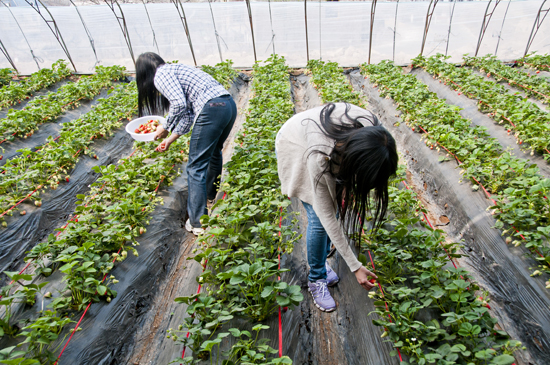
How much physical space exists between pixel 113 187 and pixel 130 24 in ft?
24.3

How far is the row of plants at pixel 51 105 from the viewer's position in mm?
4582

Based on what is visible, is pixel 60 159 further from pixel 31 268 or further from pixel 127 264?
pixel 127 264

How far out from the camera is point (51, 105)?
17.5 feet

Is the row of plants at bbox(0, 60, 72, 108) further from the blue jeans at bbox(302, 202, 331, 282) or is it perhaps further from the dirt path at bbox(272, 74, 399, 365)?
the blue jeans at bbox(302, 202, 331, 282)

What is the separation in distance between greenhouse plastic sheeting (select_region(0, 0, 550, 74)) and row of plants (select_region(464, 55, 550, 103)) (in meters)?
1.69

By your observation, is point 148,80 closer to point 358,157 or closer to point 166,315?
point 166,315

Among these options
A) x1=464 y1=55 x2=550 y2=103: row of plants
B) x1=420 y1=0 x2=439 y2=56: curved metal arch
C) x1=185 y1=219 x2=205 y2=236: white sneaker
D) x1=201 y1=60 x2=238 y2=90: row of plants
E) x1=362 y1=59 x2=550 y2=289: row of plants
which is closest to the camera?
x1=362 y1=59 x2=550 y2=289: row of plants

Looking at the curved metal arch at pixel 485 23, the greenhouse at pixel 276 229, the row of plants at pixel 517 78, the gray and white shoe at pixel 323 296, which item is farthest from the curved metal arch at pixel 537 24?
the gray and white shoe at pixel 323 296

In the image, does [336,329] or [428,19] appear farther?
[428,19]

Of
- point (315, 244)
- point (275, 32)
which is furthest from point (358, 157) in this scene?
point (275, 32)

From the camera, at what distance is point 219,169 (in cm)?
321

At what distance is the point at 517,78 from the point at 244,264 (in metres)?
6.49

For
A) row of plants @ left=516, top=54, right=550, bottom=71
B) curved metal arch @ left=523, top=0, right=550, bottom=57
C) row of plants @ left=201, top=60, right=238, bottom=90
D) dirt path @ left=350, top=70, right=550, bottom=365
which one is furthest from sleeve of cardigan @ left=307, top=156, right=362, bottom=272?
curved metal arch @ left=523, top=0, right=550, bottom=57

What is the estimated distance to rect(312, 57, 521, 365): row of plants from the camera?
61.5 inches
